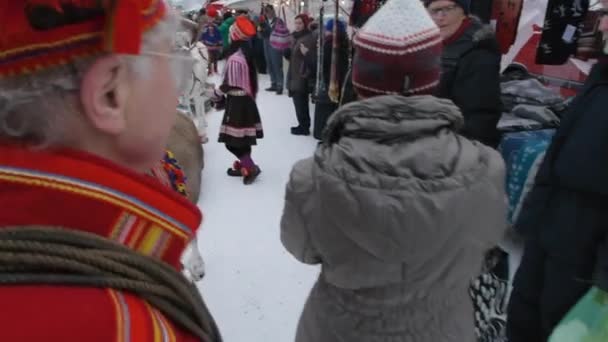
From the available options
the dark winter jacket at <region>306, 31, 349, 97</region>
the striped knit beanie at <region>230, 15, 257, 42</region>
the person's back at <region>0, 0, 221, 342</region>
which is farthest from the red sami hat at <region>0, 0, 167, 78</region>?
the dark winter jacket at <region>306, 31, 349, 97</region>

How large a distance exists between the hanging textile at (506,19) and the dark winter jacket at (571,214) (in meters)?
1.80

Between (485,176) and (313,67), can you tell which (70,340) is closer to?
(485,176)

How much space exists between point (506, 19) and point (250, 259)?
98.8 inches

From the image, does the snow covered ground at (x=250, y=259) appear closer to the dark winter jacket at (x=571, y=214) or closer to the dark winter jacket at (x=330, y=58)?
the dark winter jacket at (x=330, y=58)

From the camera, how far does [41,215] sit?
0.51 metres

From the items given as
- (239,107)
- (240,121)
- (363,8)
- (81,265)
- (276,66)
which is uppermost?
(81,265)

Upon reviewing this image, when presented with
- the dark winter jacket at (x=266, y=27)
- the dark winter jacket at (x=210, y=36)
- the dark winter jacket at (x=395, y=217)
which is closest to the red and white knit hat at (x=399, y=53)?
the dark winter jacket at (x=395, y=217)

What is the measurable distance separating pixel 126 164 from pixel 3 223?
16cm

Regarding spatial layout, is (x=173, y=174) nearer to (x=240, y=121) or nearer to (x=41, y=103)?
(x=41, y=103)

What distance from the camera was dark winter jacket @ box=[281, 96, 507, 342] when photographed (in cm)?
107

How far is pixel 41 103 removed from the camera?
52 cm

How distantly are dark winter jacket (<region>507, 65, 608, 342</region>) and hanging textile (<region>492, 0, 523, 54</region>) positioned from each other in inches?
70.9

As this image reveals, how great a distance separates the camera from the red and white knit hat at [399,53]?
1.27 m

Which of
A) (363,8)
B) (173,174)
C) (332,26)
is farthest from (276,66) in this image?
(173,174)
